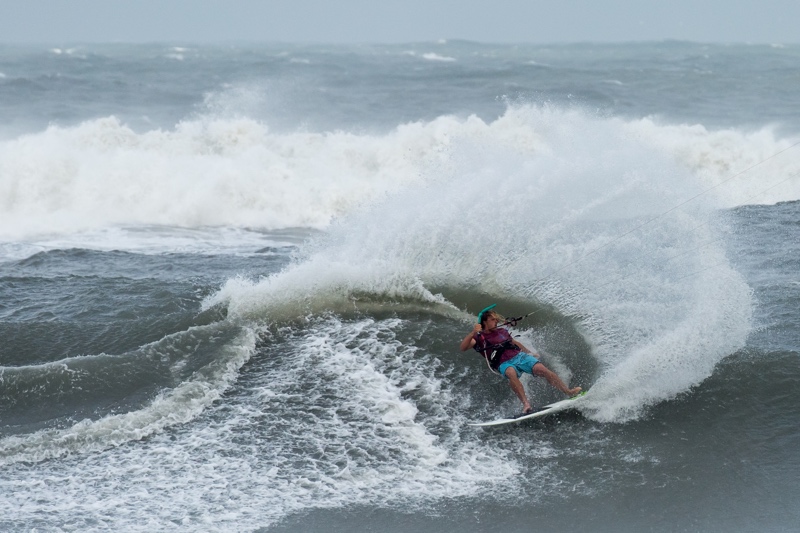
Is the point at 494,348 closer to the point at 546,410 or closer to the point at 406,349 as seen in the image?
the point at 546,410

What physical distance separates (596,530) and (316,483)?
2688 millimetres

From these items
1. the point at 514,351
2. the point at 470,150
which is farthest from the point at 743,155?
the point at 514,351

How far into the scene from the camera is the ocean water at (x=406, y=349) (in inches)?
309

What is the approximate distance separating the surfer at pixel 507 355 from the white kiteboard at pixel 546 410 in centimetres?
10

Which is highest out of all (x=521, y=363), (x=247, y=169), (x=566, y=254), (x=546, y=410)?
(x=566, y=254)

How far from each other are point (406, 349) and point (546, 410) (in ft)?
7.86

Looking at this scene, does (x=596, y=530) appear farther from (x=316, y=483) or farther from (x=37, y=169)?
(x=37, y=169)

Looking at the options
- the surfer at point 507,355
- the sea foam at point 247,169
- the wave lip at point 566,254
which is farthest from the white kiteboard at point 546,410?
the sea foam at point 247,169

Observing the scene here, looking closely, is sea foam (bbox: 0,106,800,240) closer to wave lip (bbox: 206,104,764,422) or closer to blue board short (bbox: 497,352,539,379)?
wave lip (bbox: 206,104,764,422)

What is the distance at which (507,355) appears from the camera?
9.79 m

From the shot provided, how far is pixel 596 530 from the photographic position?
736 centimetres

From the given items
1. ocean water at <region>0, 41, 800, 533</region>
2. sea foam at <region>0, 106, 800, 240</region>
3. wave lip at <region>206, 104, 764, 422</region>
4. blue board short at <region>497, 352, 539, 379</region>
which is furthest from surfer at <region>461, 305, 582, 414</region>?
sea foam at <region>0, 106, 800, 240</region>

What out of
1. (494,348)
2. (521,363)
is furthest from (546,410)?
(494,348)

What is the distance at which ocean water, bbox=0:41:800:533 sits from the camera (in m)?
7.84
